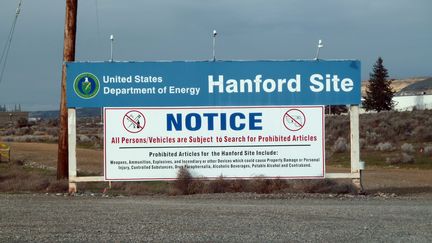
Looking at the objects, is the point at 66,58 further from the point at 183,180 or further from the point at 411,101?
the point at 411,101

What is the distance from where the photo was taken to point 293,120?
18312 mm

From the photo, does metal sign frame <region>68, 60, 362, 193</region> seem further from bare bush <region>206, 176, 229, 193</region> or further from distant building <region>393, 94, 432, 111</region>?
distant building <region>393, 94, 432, 111</region>

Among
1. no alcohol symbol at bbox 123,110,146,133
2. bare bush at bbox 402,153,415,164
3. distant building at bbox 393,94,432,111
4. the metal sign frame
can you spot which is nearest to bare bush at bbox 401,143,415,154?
bare bush at bbox 402,153,415,164

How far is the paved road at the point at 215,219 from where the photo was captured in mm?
10188

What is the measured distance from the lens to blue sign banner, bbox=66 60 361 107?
59.8ft

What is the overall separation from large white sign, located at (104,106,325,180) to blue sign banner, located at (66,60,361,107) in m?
0.27

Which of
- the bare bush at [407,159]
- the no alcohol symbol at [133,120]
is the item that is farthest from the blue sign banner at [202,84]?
the bare bush at [407,159]

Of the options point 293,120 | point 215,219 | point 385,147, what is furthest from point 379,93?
point 215,219

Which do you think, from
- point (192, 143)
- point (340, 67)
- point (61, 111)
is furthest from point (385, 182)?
point (61, 111)

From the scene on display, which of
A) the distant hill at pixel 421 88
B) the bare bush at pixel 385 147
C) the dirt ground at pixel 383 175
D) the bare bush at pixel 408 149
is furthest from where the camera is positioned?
the distant hill at pixel 421 88

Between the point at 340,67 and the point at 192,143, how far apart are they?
4.55 meters

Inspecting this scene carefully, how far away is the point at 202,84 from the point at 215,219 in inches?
265

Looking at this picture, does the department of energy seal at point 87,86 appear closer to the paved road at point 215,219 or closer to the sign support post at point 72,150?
the sign support post at point 72,150

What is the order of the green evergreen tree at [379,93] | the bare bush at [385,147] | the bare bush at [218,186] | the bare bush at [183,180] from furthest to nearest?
the green evergreen tree at [379,93], the bare bush at [385,147], the bare bush at [218,186], the bare bush at [183,180]
